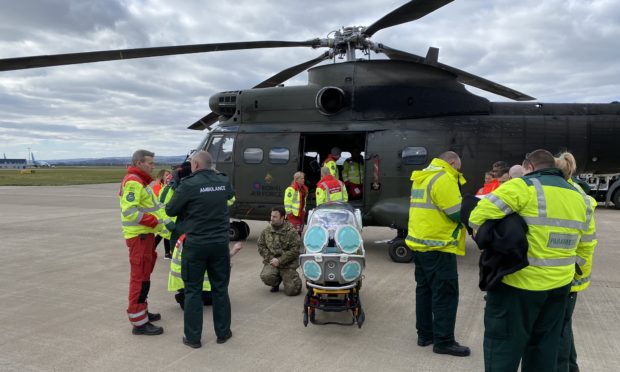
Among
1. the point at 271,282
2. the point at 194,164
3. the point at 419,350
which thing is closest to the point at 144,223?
the point at 194,164

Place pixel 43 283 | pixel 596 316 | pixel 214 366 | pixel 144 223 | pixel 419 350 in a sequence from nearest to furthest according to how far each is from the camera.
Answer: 1. pixel 214 366
2. pixel 419 350
3. pixel 144 223
4. pixel 596 316
5. pixel 43 283

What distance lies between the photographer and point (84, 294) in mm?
5711

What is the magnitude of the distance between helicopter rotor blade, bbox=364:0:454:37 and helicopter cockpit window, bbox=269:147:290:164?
298 cm

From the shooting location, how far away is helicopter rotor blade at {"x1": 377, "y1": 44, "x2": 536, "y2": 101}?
8.18 meters

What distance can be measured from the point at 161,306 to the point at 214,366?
192cm

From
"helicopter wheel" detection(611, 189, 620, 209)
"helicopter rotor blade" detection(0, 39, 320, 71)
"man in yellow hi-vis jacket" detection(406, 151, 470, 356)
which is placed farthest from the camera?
"helicopter wheel" detection(611, 189, 620, 209)

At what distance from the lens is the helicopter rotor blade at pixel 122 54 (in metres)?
5.44

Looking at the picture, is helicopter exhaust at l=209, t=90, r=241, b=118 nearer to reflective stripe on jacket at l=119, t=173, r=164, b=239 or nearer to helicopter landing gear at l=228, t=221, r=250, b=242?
helicopter landing gear at l=228, t=221, r=250, b=242

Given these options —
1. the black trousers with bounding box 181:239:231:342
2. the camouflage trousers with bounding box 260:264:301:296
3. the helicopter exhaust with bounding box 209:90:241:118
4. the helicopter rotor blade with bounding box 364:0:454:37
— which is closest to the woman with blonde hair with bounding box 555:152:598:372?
the black trousers with bounding box 181:239:231:342

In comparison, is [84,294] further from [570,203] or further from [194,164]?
[570,203]

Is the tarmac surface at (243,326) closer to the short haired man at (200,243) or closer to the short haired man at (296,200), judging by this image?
the short haired man at (200,243)

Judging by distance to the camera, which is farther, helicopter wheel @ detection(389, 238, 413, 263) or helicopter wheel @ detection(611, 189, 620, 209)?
helicopter wheel @ detection(611, 189, 620, 209)

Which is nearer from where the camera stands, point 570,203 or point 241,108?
point 570,203

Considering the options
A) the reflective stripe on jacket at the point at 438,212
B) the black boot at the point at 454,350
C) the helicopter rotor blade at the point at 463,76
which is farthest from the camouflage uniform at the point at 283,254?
the helicopter rotor blade at the point at 463,76
